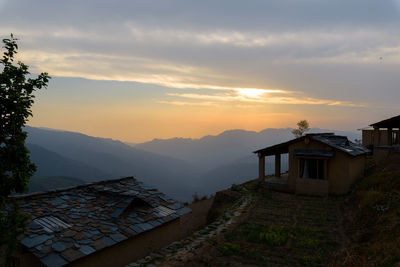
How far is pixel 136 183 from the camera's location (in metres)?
15.6

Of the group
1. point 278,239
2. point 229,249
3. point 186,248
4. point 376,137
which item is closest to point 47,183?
point 376,137

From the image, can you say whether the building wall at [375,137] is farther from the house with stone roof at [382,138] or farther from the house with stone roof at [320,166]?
the house with stone roof at [320,166]

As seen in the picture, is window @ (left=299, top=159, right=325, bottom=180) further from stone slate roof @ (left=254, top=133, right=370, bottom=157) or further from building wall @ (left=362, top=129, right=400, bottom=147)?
building wall @ (left=362, top=129, right=400, bottom=147)

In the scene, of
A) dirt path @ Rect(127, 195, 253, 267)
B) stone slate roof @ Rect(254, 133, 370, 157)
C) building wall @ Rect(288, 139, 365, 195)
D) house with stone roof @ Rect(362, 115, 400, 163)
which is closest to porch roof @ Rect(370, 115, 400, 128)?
house with stone roof @ Rect(362, 115, 400, 163)

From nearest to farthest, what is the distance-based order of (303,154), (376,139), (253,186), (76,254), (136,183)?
1. (76,254)
2. (136,183)
3. (303,154)
4. (253,186)
5. (376,139)

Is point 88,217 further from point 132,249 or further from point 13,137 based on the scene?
point 13,137

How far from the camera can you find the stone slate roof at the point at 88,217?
8.45m

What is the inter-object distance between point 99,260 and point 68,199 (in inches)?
152

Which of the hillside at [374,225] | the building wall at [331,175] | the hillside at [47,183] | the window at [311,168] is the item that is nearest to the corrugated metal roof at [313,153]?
the building wall at [331,175]

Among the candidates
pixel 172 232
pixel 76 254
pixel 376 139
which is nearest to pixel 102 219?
pixel 76 254

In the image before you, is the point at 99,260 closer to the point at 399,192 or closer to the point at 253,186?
the point at 399,192

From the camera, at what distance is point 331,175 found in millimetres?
18094

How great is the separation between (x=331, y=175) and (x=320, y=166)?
1.28 meters

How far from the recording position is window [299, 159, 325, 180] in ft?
62.7
